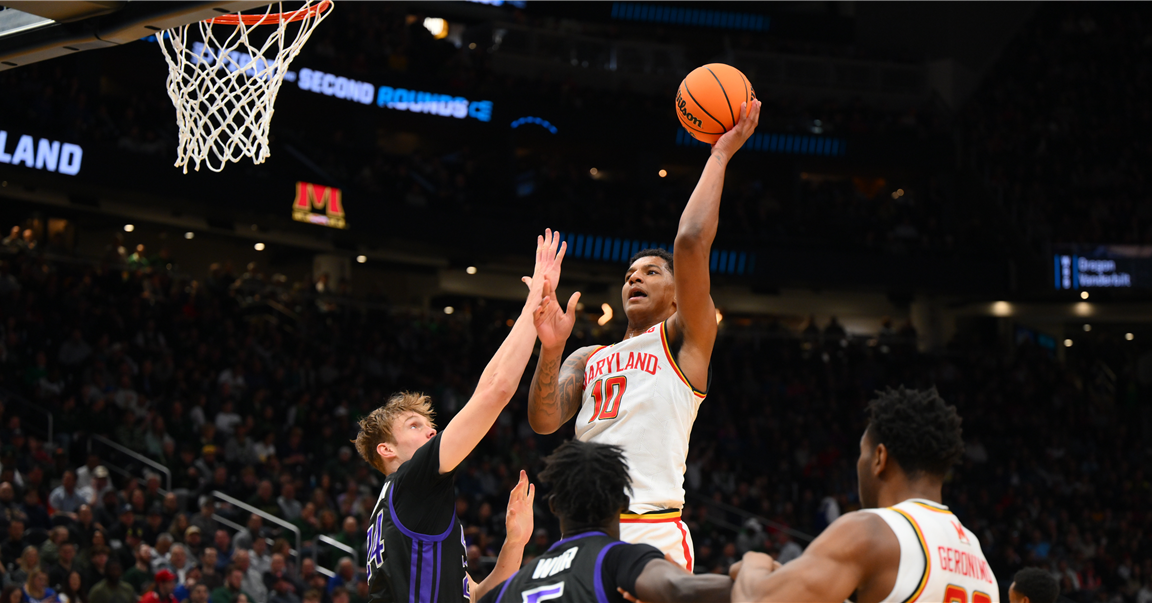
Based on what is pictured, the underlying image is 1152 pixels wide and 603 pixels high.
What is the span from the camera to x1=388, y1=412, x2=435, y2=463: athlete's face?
4.38m

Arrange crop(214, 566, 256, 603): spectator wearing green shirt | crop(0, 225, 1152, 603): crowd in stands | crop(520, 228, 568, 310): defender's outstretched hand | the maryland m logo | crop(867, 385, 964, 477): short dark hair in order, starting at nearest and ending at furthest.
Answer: crop(867, 385, 964, 477): short dark hair, crop(520, 228, 568, 310): defender's outstretched hand, crop(214, 566, 256, 603): spectator wearing green shirt, crop(0, 225, 1152, 603): crowd in stands, the maryland m logo

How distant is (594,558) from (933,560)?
→ 90cm

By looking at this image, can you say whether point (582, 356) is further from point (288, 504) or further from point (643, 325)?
point (288, 504)

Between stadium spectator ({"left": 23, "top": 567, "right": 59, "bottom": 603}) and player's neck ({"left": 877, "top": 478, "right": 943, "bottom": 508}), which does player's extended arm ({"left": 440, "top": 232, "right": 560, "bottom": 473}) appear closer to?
player's neck ({"left": 877, "top": 478, "right": 943, "bottom": 508})

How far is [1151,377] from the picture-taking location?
2781 centimetres

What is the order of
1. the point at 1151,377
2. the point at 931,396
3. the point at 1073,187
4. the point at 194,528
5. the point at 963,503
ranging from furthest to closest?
the point at 1151,377
the point at 1073,187
the point at 963,503
the point at 194,528
the point at 931,396

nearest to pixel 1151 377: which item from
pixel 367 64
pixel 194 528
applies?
pixel 367 64

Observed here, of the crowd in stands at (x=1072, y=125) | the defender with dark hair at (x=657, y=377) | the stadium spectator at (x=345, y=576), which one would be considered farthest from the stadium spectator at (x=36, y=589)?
the crowd in stands at (x=1072, y=125)

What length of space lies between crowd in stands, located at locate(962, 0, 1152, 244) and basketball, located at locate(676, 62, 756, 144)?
72.5ft

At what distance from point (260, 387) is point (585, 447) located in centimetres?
1270

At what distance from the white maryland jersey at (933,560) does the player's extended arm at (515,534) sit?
1664mm

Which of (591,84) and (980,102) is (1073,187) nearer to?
(980,102)

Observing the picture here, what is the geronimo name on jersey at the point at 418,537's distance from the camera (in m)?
3.92

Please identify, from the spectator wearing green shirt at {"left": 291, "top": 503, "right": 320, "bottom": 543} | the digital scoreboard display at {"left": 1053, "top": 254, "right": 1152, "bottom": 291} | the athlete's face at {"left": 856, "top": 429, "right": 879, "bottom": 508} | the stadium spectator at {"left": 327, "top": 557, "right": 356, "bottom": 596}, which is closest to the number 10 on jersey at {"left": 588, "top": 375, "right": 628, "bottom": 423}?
the athlete's face at {"left": 856, "top": 429, "right": 879, "bottom": 508}
